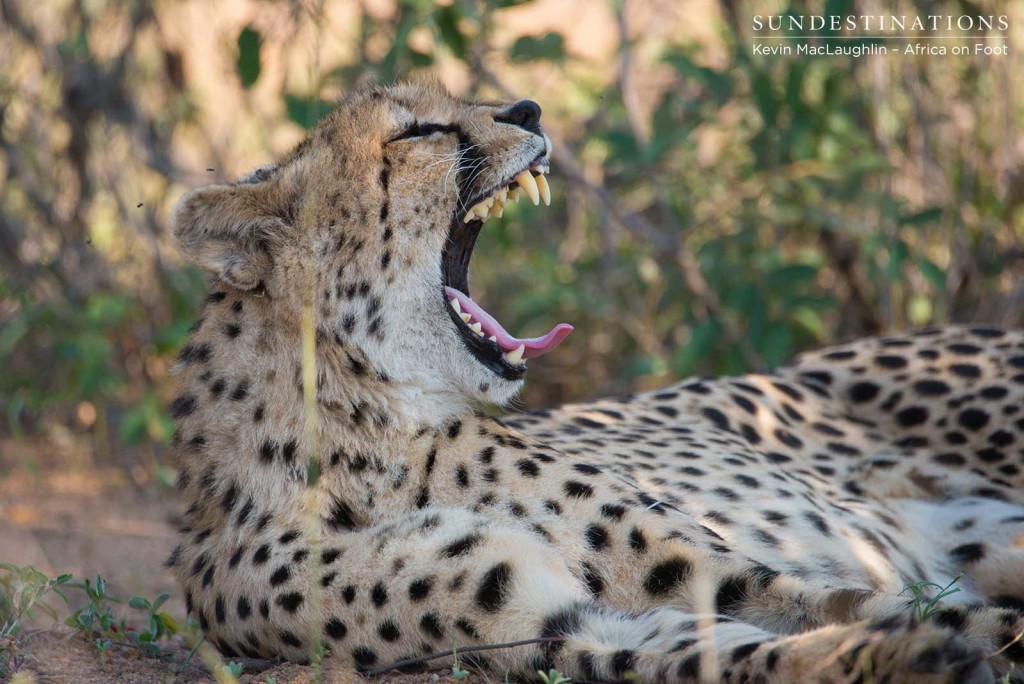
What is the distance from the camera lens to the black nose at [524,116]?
2.61 meters

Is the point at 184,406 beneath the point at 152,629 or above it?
above

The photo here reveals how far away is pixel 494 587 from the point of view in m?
2.04

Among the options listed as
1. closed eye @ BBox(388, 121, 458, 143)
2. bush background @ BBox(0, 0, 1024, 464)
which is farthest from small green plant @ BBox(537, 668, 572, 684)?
bush background @ BBox(0, 0, 1024, 464)

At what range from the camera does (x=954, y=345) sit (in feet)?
11.1

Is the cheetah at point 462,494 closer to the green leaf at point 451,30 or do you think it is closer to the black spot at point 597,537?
the black spot at point 597,537

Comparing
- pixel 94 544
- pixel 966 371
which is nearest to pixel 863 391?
A: pixel 966 371

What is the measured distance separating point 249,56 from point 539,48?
932 mm

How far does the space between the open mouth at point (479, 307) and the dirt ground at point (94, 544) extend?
0.70m

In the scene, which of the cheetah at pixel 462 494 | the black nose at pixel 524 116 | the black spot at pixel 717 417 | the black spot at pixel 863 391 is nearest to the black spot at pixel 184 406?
the cheetah at pixel 462 494

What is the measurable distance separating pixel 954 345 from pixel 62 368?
3.39 meters

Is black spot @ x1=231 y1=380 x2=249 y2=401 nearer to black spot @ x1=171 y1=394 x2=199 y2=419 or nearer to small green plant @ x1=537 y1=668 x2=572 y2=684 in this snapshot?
black spot @ x1=171 y1=394 x2=199 y2=419

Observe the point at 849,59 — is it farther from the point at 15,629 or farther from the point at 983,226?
the point at 15,629

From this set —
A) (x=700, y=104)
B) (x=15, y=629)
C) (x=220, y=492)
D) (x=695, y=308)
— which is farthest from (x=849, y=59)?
(x=15, y=629)

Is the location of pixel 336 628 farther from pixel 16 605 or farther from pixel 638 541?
pixel 16 605
